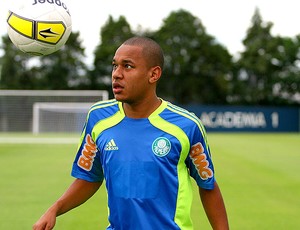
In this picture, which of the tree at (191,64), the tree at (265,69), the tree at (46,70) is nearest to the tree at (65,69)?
the tree at (46,70)

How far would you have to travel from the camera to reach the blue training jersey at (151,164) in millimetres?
2949

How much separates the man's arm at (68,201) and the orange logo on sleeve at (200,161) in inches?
25.7

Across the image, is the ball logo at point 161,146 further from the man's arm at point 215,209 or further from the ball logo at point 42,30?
the ball logo at point 42,30

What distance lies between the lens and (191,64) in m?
61.4

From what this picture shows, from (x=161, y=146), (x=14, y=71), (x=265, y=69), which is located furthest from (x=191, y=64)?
(x=161, y=146)

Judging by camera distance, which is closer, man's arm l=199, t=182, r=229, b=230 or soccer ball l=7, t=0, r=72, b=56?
man's arm l=199, t=182, r=229, b=230

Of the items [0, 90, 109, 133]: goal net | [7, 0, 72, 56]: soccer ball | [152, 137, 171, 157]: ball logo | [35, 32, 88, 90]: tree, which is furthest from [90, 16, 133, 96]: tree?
[152, 137, 171, 157]: ball logo

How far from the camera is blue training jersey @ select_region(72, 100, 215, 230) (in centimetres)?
295

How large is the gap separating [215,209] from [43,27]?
262 centimetres

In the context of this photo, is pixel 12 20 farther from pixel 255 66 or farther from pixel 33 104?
pixel 255 66

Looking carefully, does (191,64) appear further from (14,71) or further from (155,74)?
(155,74)

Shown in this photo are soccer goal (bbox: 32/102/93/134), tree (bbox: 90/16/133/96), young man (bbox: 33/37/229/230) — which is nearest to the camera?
young man (bbox: 33/37/229/230)

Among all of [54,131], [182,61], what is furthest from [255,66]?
[54,131]

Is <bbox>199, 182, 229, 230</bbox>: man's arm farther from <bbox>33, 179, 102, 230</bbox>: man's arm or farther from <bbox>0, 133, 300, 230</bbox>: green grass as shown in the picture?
<bbox>0, 133, 300, 230</bbox>: green grass
